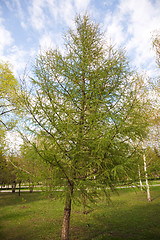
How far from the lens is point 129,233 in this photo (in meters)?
7.11

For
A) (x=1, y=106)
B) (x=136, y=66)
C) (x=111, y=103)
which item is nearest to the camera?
(x=111, y=103)

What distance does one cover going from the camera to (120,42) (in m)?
5.19

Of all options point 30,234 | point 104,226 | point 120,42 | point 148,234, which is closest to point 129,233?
point 148,234

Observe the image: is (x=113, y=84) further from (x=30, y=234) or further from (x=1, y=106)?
(x=1, y=106)

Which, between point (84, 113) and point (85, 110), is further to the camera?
point (85, 110)

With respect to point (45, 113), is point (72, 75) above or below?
above

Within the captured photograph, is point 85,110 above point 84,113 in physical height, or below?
above

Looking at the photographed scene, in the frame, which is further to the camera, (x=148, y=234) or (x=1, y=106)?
(x=1, y=106)

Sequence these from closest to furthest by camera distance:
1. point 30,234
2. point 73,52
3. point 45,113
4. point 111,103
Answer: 1. point 45,113
2. point 111,103
3. point 73,52
4. point 30,234

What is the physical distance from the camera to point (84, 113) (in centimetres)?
451

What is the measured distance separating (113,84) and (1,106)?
1022 centimetres

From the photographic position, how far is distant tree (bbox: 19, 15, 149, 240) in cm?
386

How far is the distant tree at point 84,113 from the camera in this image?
12.7ft

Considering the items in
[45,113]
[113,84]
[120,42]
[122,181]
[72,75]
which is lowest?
[122,181]
